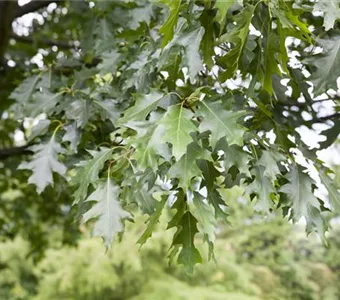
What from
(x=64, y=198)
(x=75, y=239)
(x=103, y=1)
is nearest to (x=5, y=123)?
(x=64, y=198)

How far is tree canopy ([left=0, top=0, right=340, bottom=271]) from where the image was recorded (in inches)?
35.6

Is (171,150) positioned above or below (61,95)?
below

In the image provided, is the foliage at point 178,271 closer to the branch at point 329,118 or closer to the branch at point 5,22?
the branch at point 5,22

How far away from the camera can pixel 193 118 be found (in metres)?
0.96

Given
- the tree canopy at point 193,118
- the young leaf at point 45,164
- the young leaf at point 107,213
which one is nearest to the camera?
the tree canopy at point 193,118

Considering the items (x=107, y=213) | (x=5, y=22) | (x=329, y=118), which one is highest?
(x=5, y=22)

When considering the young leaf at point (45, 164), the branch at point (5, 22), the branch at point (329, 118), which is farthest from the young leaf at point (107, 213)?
the branch at point (5, 22)

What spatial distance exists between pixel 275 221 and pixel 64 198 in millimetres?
3828

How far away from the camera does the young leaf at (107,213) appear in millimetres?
1056

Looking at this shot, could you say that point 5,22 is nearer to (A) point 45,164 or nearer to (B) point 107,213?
(A) point 45,164

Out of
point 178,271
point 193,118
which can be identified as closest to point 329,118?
point 193,118

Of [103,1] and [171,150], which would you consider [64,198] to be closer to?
[103,1]

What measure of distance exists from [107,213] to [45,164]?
1.55 ft

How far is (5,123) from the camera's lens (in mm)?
2982
